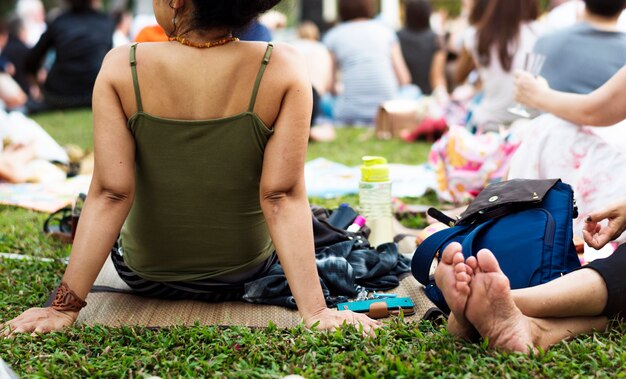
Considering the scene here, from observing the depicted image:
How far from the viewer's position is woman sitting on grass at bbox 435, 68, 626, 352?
2379mm

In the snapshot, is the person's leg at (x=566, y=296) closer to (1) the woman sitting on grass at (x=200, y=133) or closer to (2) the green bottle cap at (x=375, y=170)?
(1) the woman sitting on grass at (x=200, y=133)

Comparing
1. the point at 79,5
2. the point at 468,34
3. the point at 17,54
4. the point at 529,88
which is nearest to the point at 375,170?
the point at 529,88

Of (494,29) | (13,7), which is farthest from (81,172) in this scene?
(13,7)

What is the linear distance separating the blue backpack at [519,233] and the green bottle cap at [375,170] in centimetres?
88

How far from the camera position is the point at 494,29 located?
641 cm

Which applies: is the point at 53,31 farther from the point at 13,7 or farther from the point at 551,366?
the point at 13,7

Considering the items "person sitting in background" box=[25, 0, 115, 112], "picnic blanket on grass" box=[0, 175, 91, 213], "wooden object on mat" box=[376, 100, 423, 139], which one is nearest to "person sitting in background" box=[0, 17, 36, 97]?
"person sitting in background" box=[25, 0, 115, 112]

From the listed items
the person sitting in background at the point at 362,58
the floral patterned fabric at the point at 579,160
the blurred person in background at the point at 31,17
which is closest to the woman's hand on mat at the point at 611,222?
the floral patterned fabric at the point at 579,160

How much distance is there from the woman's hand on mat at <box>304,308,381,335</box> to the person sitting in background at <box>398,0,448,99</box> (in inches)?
325

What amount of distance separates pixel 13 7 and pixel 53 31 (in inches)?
840

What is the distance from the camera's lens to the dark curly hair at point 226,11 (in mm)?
2777

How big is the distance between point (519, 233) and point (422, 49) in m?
8.45

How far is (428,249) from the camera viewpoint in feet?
10.0

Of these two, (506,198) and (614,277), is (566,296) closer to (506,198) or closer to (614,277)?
(614,277)
